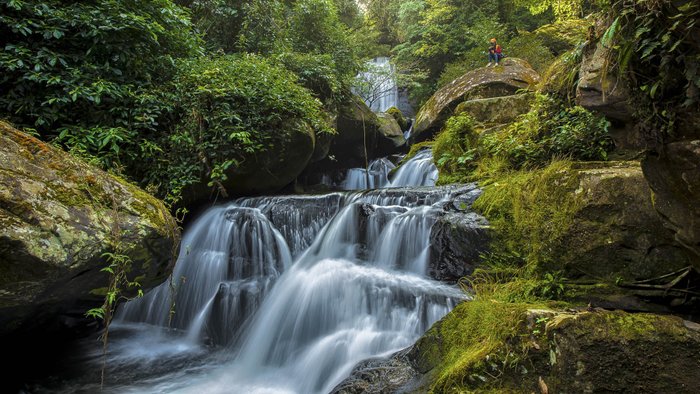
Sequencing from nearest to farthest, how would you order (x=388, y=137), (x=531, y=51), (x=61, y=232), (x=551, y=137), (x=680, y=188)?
(x=680, y=188) → (x=61, y=232) → (x=551, y=137) → (x=388, y=137) → (x=531, y=51)

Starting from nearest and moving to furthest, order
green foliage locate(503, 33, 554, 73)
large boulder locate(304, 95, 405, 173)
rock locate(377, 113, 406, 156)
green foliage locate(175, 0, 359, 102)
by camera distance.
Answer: green foliage locate(175, 0, 359, 102) → large boulder locate(304, 95, 405, 173) → rock locate(377, 113, 406, 156) → green foliage locate(503, 33, 554, 73)

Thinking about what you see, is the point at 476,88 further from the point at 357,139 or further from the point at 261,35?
the point at 261,35

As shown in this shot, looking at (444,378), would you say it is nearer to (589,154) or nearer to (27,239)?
(27,239)

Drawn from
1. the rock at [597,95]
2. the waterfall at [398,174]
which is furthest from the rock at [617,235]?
the waterfall at [398,174]

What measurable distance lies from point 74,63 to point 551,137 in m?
6.85

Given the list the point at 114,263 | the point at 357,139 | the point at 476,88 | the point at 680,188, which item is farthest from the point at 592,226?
the point at 357,139

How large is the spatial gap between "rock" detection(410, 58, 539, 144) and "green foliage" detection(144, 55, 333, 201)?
5.06m

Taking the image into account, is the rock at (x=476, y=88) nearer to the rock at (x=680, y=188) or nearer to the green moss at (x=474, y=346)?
the rock at (x=680, y=188)

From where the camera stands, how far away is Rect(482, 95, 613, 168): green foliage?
4.56 m

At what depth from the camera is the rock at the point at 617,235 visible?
320 cm

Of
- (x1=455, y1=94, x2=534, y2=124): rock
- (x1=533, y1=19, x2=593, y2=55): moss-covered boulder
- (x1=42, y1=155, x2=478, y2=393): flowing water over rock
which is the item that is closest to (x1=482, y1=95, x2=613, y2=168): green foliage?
(x1=42, y1=155, x2=478, y2=393): flowing water over rock

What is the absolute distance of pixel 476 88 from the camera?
1030 cm

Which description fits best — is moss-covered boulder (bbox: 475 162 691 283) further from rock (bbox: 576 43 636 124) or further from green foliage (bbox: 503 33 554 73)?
green foliage (bbox: 503 33 554 73)

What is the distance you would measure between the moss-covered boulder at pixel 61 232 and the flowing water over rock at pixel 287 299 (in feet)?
4.42
